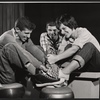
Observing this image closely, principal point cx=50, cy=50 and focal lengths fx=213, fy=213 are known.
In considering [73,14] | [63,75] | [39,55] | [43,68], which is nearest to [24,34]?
[39,55]

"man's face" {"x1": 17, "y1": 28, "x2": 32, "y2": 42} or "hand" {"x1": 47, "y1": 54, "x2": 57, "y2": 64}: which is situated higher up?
"man's face" {"x1": 17, "y1": 28, "x2": 32, "y2": 42}

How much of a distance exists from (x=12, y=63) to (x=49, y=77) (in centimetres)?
25

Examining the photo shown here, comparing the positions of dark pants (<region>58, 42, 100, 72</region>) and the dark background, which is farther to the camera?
the dark background

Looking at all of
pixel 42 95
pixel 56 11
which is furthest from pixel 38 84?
pixel 56 11

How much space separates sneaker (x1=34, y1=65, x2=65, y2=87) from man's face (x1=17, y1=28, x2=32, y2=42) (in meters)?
0.31

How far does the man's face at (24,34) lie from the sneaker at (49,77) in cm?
31

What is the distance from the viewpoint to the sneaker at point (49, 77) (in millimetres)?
1378

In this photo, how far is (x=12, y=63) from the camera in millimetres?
1355

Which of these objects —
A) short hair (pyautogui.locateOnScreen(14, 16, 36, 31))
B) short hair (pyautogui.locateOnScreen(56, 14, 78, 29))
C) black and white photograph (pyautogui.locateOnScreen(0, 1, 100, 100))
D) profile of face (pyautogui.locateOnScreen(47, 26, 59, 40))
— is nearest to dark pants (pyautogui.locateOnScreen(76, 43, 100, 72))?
black and white photograph (pyautogui.locateOnScreen(0, 1, 100, 100))

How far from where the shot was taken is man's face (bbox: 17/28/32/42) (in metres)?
1.55

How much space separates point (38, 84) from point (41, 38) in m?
0.76

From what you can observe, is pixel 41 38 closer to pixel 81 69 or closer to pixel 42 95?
pixel 81 69

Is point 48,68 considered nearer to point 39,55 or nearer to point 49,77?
point 49,77

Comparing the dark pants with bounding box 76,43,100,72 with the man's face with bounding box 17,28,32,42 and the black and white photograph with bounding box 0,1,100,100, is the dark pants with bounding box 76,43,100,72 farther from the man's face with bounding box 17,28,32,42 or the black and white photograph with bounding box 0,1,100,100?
the man's face with bounding box 17,28,32,42
